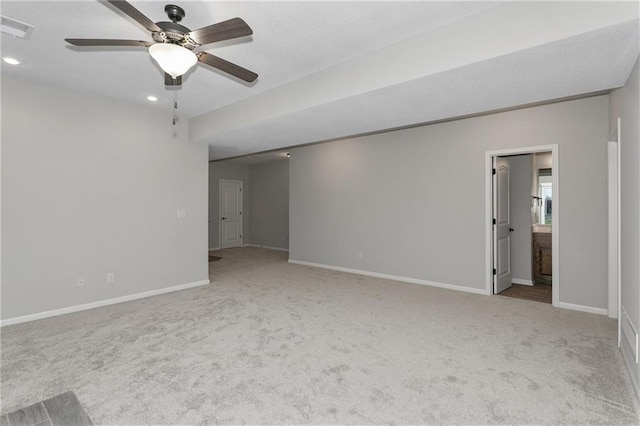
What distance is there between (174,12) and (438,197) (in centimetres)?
422

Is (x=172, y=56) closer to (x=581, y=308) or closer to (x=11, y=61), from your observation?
(x=11, y=61)

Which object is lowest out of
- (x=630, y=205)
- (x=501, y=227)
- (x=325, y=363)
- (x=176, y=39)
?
(x=325, y=363)

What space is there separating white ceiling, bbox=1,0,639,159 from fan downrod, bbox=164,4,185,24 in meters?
0.06

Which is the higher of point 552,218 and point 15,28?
point 15,28

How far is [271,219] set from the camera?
9.78 meters

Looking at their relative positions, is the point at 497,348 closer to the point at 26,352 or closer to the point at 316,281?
the point at 316,281

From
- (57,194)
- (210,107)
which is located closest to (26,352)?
(57,194)

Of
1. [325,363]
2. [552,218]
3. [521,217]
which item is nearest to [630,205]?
[552,218]

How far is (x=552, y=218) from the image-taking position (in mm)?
4113

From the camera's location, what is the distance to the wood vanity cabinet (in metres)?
5.32

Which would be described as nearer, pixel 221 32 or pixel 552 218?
pixel 221 32

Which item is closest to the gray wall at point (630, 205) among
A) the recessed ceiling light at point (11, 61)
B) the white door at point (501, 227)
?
the white door at point (501, 227)

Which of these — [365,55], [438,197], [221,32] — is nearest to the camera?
[221,32]

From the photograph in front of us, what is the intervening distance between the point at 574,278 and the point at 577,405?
95.8 inches
